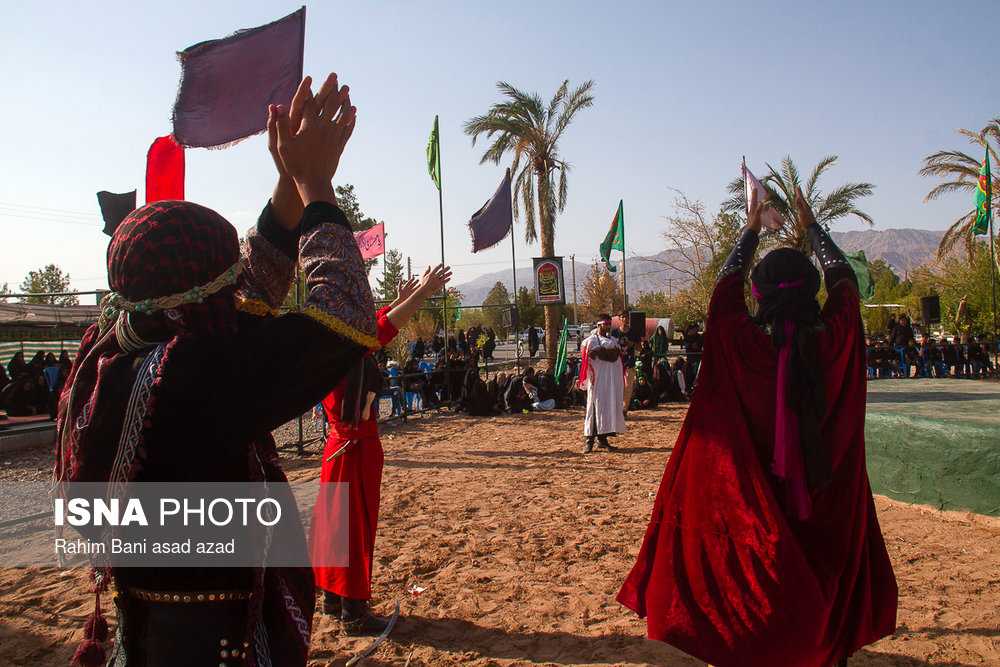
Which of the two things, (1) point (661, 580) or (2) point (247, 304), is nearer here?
(2) point (247, 304)

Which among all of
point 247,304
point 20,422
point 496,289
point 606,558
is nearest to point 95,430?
point 247,304

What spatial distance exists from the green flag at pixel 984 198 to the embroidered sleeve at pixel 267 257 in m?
18.5

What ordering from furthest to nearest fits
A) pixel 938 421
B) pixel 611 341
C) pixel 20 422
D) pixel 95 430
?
pixel 20 422 → pixel 611 341 → pixel 938 421 → pixel 95 430

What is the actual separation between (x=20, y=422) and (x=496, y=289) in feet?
191

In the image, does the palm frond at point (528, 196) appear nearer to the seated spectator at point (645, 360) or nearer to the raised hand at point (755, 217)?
the seated spectator at point (645, 360)

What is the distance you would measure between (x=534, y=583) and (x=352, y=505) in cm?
142

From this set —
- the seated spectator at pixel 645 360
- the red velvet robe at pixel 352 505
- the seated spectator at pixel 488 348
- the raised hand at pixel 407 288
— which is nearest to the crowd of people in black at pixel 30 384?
the seated spectator at pixel 488 348

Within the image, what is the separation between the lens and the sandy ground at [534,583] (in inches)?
132

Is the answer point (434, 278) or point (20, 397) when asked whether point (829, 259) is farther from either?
point (20, 397)

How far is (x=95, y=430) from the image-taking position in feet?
3.97

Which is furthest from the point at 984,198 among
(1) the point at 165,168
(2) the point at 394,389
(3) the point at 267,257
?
(3) the point at 267,257

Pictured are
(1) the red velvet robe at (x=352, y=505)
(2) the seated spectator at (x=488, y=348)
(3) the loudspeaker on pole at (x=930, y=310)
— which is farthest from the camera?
(3) the loudspeaker on pole at (x=930, y=310)

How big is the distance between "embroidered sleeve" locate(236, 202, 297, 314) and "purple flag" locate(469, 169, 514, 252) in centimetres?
1300

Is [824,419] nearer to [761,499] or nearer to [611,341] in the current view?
[761,499]
